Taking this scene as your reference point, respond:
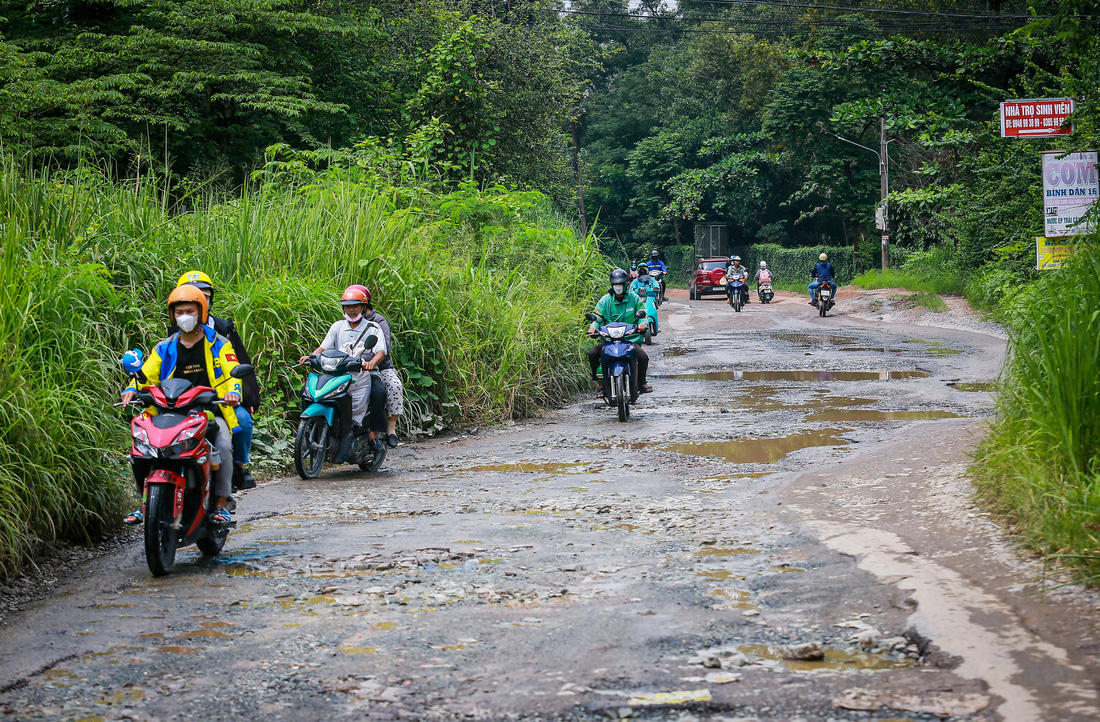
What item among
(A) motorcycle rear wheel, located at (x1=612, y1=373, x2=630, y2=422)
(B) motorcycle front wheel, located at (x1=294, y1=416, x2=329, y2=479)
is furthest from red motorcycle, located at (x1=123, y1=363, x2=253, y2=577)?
(A) motorcycle rear wheel, located at (x1=612, y1=373, x2=630, y2=422)

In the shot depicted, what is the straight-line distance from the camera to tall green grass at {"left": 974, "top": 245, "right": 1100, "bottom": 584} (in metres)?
5.28

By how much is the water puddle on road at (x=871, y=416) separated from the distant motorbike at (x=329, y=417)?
533cm

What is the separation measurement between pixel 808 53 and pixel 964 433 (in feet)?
39.5

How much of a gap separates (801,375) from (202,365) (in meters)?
12.0

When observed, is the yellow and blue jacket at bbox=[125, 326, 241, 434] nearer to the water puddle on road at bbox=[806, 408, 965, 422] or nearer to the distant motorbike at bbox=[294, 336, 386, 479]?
the distant motorbike at bbox=[294, 336, 386, 479]

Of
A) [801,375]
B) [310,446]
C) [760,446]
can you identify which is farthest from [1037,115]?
[310,446]

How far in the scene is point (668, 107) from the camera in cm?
6619

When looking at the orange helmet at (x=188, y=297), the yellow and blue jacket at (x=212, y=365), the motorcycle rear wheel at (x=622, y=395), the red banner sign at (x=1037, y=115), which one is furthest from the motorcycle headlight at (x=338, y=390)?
the red banner sign at (x=1037, y=115)

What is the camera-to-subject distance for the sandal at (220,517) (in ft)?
21.8

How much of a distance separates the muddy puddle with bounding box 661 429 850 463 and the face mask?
5.08m

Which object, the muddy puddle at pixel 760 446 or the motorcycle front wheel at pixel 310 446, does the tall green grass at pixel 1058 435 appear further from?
the motorcycle front wheel at pixel 310 446

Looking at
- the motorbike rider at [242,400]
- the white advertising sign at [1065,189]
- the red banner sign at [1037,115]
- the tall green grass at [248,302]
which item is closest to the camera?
the tall green grass at [248,302]

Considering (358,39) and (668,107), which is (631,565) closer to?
(358,39)

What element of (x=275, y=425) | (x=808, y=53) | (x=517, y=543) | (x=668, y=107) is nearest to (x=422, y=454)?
(x=275, y=425)
